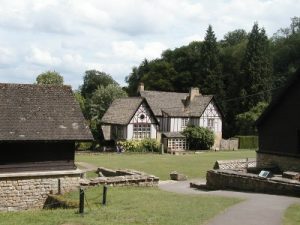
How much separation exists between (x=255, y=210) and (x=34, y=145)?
12599 mm

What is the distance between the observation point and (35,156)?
976 inches

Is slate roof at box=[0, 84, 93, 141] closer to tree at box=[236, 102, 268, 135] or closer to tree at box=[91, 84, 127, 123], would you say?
tree at box=[236, 102, 268, 135]

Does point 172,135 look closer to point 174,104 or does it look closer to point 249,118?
point 174,104

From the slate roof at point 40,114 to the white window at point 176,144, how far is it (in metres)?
34.7

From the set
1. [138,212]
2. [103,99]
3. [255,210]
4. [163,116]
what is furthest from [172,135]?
[138,212]

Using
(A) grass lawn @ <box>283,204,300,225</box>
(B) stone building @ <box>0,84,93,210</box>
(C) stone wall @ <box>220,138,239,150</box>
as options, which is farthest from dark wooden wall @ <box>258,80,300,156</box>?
(C) stone wall @ <box>220,138,239,150</box>

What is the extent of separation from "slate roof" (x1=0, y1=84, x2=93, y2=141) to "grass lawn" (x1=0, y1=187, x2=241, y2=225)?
17.1 ft

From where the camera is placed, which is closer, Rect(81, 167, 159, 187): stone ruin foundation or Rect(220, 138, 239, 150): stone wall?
Rect(81, 167, 159, 187): stone ruin foundation

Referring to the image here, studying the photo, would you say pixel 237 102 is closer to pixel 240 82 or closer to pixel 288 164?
pixel 240 82

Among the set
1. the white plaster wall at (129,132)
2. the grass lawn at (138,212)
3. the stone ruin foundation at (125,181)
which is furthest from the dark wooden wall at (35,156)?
the white plaster wall at (129,132)

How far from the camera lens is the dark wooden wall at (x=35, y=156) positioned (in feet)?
79.4

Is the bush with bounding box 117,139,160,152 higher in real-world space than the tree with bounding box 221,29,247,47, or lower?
lower

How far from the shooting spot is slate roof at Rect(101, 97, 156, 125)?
6028 centimetres

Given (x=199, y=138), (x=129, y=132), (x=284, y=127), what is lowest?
(x=199, y=138)
